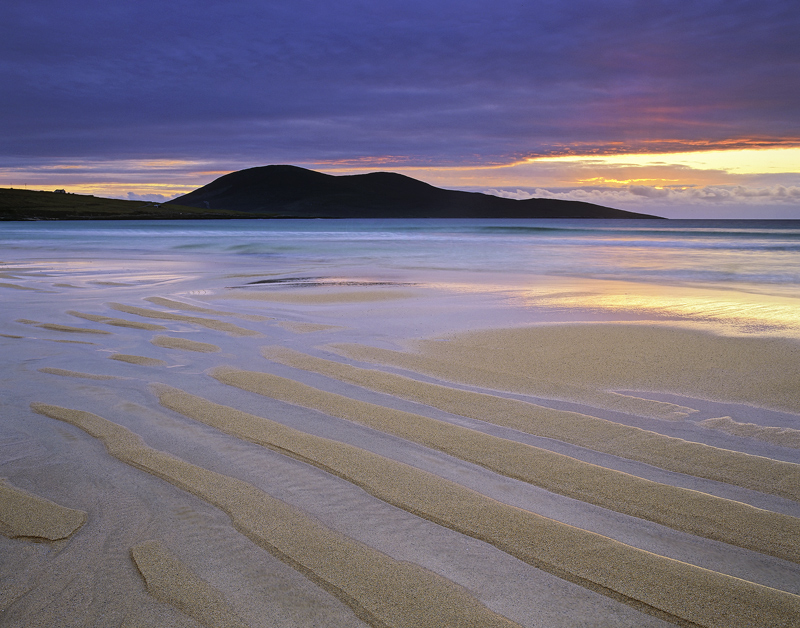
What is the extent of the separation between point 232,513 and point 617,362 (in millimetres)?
3636

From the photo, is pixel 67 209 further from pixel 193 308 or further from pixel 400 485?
pixel 400 485

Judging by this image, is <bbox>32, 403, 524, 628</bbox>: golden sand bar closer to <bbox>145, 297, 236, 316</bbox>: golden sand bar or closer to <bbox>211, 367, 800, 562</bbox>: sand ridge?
<bbox>211, 367, 800, 562</bbox>: sand ridge

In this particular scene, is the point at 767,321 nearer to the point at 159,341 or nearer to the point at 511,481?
the point at 511,481

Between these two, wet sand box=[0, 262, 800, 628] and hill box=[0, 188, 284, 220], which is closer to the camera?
wet sand box=[0, 262, 800, 628]

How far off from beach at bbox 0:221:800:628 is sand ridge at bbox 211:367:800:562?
1 cm

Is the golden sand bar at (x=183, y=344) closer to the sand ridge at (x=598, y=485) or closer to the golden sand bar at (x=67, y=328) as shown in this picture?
the golden sand bar at (x=67, y=328)

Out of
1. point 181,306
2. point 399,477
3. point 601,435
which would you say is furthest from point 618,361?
point 181,306

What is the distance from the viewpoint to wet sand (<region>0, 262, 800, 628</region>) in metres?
1.87

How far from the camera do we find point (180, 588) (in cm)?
189

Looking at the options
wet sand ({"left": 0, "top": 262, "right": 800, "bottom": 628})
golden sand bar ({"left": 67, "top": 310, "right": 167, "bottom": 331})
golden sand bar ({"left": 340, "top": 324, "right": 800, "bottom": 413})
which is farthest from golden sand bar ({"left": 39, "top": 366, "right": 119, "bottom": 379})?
golden sand bar ({"left": 340, "top": 324, "right": 800, "bottom": 413})

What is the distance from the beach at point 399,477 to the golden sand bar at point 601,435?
0.02 m

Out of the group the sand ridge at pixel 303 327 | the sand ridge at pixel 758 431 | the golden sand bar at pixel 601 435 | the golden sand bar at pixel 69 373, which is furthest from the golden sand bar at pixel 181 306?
the sand ridge at pixel 758 431

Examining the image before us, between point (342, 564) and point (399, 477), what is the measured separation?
28.6 inches

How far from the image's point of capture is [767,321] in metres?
6.91
